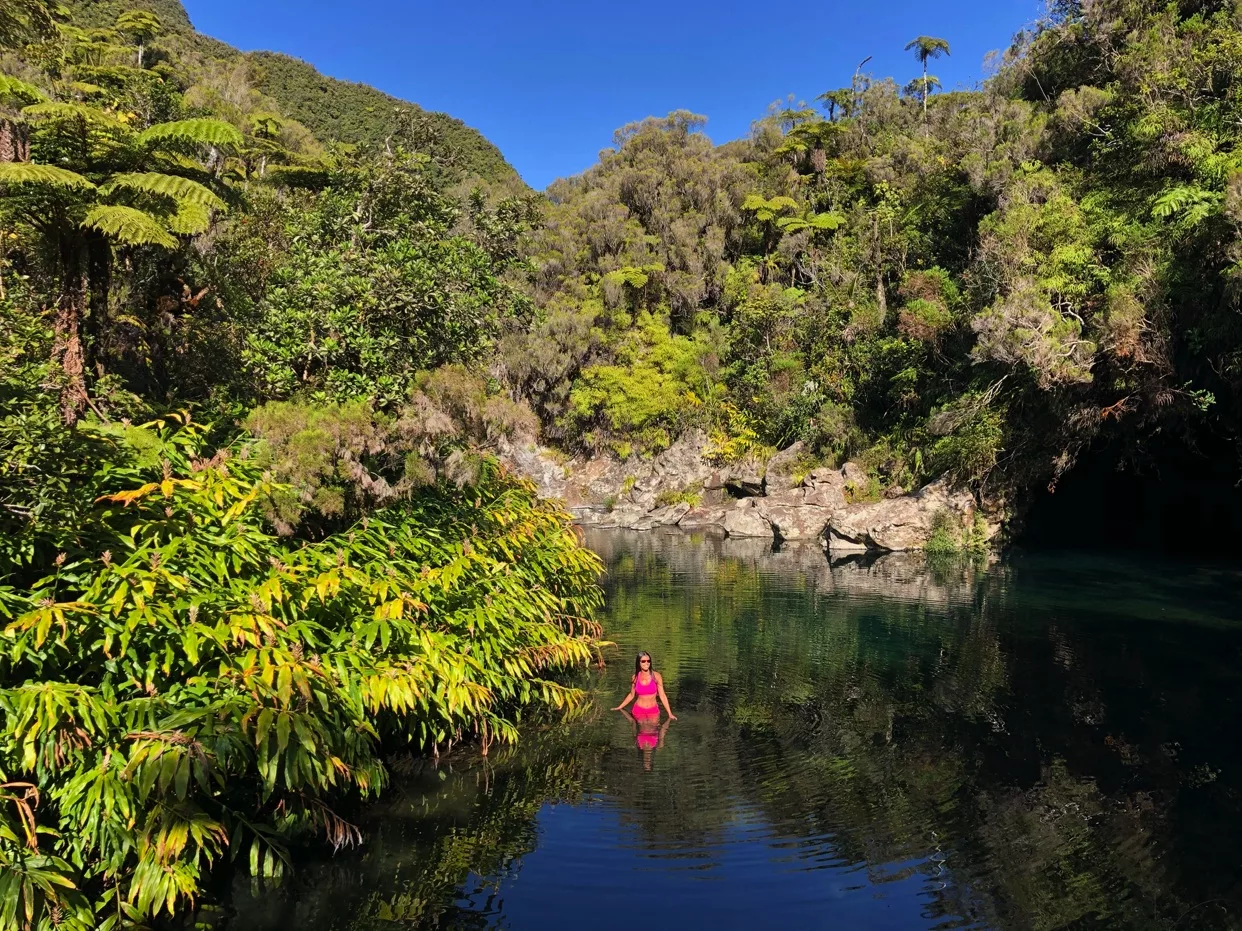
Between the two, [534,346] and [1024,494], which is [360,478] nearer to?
[1024,494]

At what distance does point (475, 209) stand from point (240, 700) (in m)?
12.3

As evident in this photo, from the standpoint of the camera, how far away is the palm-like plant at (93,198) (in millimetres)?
6629

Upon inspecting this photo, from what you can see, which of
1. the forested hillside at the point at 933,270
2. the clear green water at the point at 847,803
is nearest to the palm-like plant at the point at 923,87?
the forested hillside at the point at 933,270

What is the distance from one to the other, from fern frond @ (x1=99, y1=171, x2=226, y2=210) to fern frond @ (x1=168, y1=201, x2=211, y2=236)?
47 millimetres

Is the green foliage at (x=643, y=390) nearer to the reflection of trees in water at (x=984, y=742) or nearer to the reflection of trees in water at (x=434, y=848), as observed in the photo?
the reflection of trees in water at (x=984, y=742)

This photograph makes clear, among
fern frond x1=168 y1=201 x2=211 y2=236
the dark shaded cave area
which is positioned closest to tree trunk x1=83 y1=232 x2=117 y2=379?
fern frond x1=168 y1=201 x2=211 y2=236

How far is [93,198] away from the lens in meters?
7.13

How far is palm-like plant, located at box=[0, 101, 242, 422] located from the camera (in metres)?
6.63

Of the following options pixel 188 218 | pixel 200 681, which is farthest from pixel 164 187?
→ pixel 200 681

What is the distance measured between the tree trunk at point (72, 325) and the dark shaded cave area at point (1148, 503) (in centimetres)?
2721

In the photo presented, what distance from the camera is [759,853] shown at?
648 cm

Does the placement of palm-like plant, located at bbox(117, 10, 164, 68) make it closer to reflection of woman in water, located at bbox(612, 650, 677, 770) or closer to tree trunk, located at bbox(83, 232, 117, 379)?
tree trunk, located at bbox(83, 232, 117, 379)

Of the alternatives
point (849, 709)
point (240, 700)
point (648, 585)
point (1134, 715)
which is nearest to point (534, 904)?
point (240, 700)

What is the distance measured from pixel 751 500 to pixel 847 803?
2639cm
